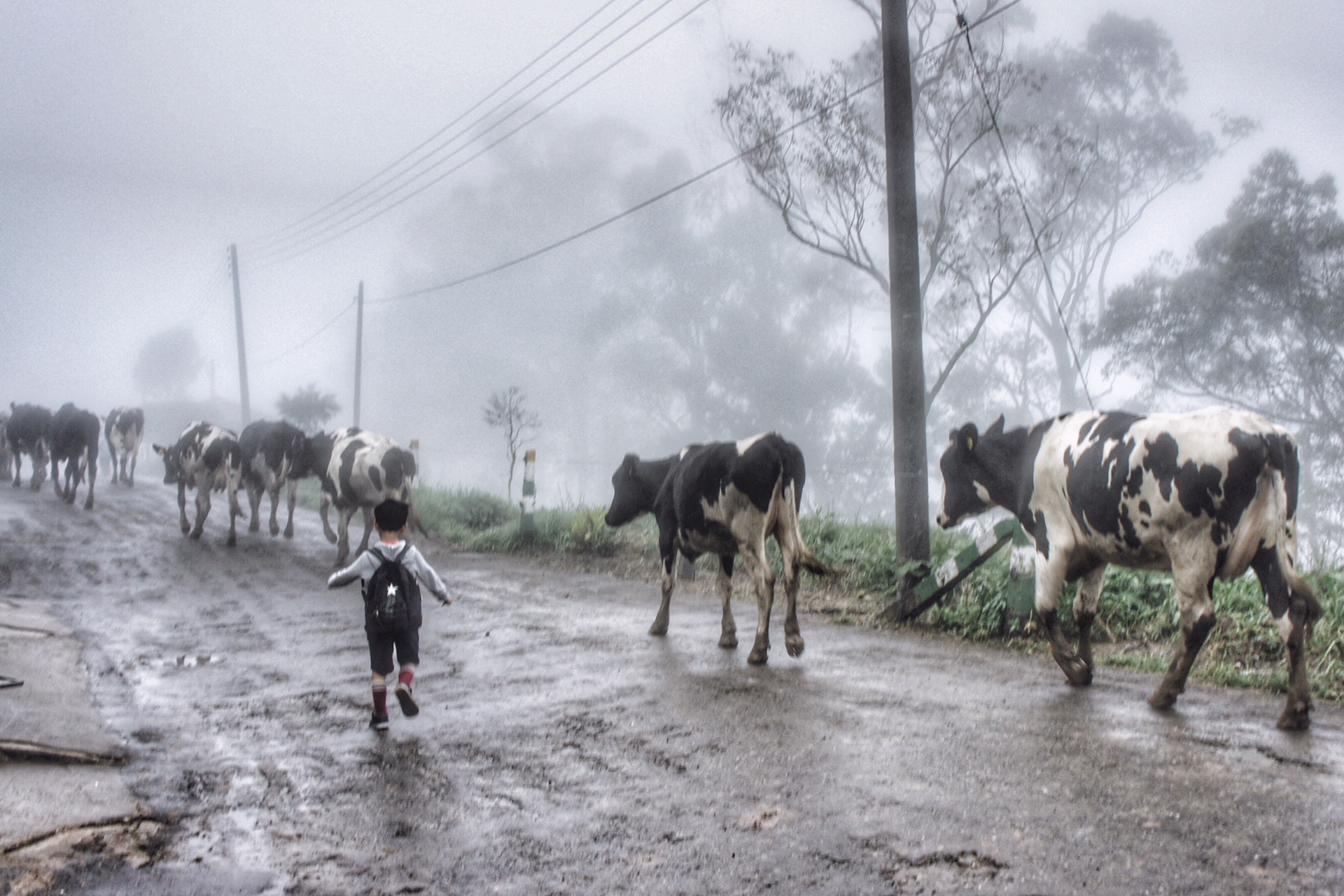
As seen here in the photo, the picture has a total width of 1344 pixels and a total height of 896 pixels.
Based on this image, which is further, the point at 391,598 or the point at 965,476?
the point at 965,476

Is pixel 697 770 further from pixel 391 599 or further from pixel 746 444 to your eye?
pixel 746 444

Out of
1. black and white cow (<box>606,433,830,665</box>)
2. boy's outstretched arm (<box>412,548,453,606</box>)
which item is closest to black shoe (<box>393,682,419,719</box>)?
boy's outstretched arm (<box>412,548,453,606</box>)

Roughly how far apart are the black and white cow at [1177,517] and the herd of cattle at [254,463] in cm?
818

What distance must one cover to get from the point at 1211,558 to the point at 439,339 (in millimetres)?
90220

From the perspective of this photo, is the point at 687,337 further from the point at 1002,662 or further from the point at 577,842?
the point at 577,842

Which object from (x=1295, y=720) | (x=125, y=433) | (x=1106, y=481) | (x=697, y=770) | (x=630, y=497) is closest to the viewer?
(x=697, y=770)

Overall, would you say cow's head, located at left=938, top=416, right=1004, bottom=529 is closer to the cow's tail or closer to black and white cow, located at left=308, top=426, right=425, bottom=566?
the cow's tail

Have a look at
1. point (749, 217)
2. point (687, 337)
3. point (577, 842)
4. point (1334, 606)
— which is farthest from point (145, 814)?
point (749, 217)

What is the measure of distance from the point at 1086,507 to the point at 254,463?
532 inches

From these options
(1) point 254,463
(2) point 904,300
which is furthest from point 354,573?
(1) point 254,463

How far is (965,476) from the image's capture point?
837cm

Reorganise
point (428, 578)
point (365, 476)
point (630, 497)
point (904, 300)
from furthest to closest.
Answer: point (365, 476) < point (630, 497) < point (904, 300) < point (428, 578)

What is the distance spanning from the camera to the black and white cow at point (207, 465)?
640 inches

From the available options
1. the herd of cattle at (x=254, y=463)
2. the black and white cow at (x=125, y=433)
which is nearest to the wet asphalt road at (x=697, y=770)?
the herd of cattle at (x=254, y=463)
